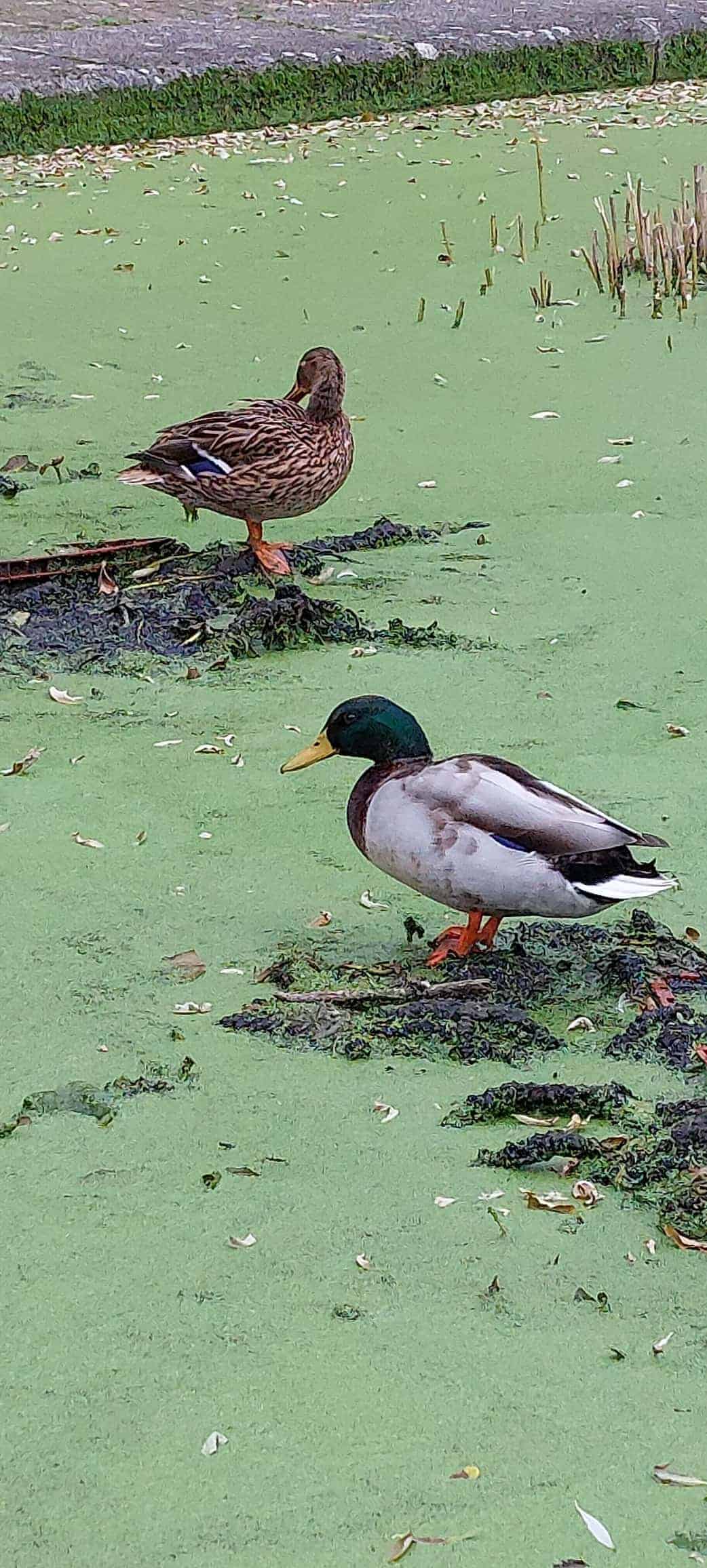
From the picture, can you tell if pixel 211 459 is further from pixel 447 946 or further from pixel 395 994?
pixel 395 994

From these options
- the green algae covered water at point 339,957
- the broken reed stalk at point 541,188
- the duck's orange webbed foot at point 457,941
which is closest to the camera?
the green algae covered water at point 339,957

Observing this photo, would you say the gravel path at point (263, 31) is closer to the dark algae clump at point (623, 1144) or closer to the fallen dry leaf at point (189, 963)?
the fallen dry leaf at point (189, 963)

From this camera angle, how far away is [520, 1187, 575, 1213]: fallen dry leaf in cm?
223

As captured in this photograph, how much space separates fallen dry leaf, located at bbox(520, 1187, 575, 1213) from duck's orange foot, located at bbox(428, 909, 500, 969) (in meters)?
0.53

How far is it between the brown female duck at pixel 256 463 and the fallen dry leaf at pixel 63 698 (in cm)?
64

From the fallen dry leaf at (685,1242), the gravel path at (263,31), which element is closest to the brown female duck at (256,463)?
the fallen dry leaf at (685,1242)

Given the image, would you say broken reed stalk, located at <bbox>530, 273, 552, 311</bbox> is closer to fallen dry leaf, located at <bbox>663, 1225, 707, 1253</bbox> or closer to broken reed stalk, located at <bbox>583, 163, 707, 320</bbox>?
broken reed stalk, located at <bbox>583, 163, 707, 320</bbox>

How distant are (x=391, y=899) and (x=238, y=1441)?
47.1 inches

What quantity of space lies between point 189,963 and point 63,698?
3.66ft

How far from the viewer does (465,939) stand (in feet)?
8.96

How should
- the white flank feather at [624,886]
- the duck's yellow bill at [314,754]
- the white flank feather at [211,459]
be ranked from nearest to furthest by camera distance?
the white flank feather at [624,886] < the duck's yellow bill at [314,754] < the white flank feather at [211,459]

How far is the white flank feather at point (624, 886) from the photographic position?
8.41ft

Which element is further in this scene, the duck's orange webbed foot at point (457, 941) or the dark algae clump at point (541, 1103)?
the duck's orange webbed foot at point (457, 941)

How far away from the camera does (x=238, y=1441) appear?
189 cm
